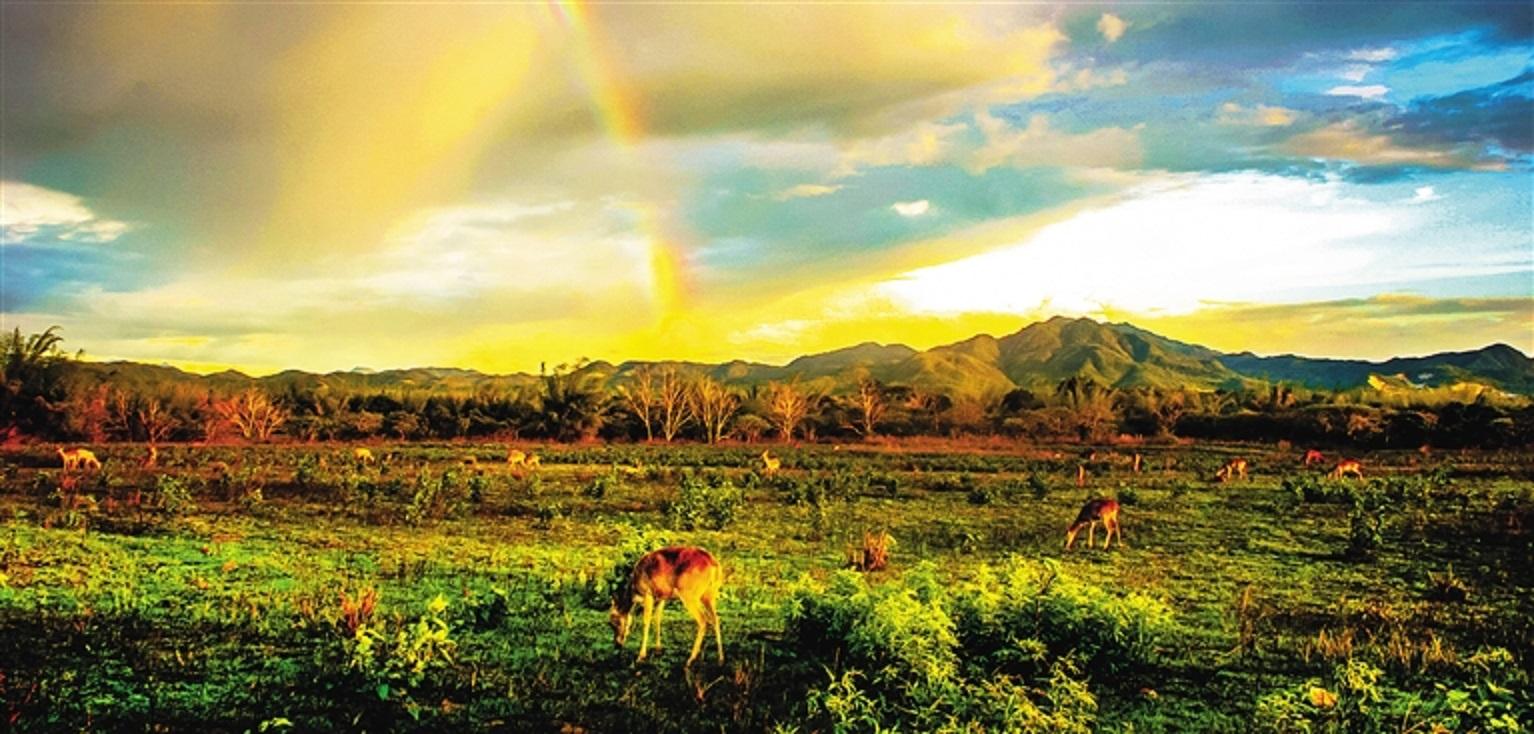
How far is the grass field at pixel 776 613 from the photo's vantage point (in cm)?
926

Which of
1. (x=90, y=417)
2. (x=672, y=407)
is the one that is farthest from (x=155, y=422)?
(x=672, y=407)

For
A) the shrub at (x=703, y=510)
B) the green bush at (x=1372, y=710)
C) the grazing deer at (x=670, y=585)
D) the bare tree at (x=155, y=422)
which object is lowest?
the green bush at (x=1372, y=710)

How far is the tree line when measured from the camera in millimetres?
59906

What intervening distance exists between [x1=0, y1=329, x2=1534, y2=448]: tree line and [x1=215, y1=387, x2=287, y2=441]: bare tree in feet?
0.57

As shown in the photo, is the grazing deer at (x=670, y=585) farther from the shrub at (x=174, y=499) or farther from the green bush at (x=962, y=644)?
the shrub at (x=174, y=499)

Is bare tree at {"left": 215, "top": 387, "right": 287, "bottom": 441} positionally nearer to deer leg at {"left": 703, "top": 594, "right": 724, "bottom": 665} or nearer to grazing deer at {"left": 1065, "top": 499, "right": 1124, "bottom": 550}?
grazing deer at {"left": 1065, "top": 499, "right": 1124, "bottom": 550}

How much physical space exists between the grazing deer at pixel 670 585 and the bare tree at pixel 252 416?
5860 centimetres

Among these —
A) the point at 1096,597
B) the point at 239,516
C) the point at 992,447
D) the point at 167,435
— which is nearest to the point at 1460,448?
the point at 992,447

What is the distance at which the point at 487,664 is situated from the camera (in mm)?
10883

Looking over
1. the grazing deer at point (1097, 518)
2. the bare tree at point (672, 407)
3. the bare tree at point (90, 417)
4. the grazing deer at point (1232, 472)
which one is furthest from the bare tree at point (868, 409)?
the grazing deer at point (1097, 518)

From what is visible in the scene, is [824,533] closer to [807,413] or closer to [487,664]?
[487,664]

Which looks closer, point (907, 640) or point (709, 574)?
point (907, 640)

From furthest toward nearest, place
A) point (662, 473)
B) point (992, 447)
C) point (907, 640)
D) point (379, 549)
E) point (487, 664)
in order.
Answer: point (992, 447), point (662, 473), point (379, 549), point (487, 664), point (907, 640)

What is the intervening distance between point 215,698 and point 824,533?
1345 centimetres
